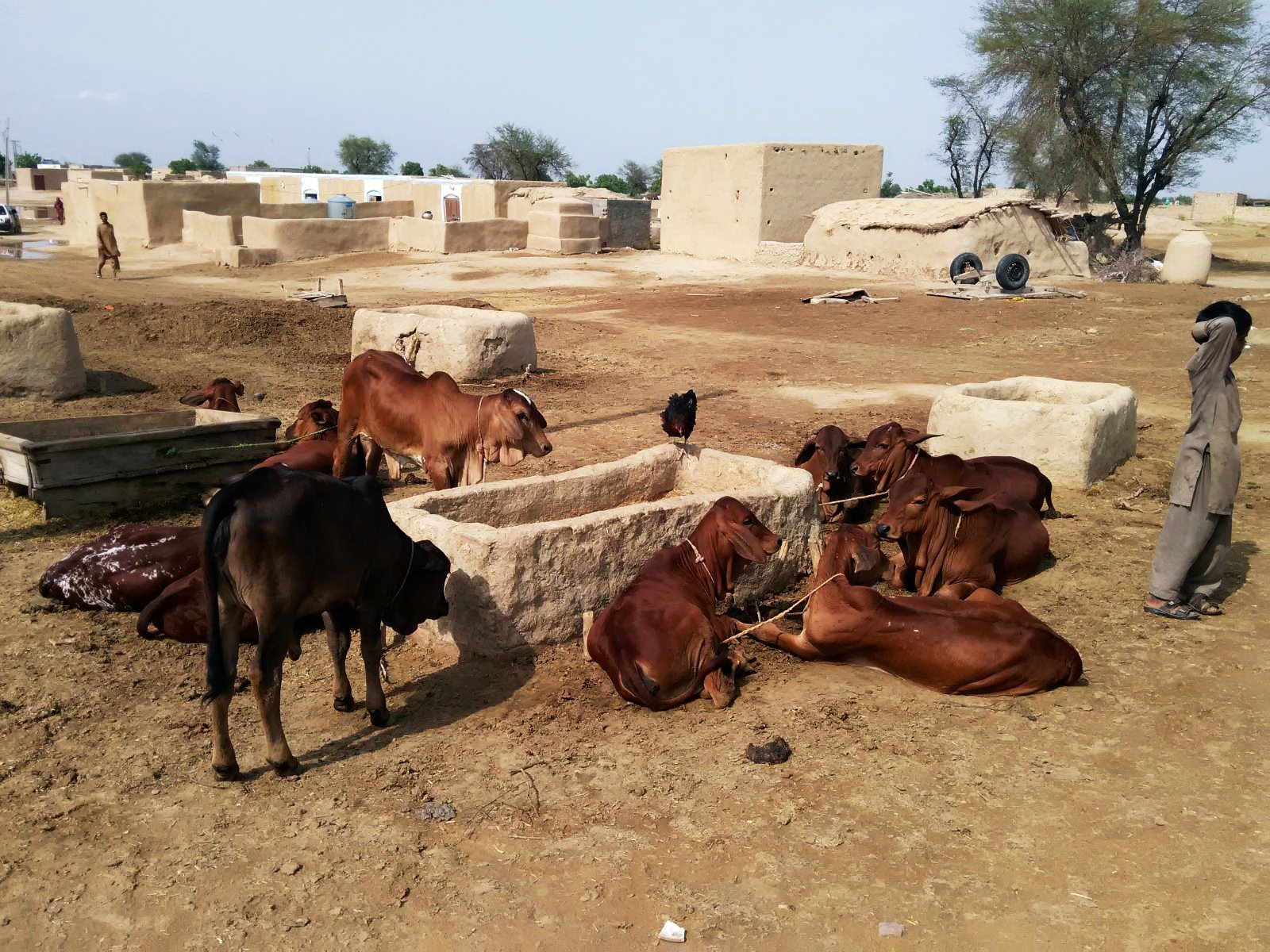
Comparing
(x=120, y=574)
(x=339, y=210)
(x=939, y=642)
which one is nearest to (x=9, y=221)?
(x=339, y=210)

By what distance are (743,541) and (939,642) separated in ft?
3.59

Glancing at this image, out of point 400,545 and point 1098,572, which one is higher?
point 400,545

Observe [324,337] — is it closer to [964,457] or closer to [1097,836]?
[964,457]

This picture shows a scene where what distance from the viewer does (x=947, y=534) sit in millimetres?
6293

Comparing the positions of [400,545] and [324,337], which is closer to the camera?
[400,545]

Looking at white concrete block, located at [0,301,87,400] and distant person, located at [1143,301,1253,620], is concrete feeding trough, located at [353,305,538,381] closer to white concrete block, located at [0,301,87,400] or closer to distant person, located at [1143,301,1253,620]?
white concrete block, located at [0,301,87,400]

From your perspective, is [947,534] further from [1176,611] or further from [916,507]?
[1176,611]

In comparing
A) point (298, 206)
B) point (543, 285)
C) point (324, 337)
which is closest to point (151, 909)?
point (324, 337)

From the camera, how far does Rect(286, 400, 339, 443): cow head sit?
29.3ft

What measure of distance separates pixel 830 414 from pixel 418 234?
20589 millimetres

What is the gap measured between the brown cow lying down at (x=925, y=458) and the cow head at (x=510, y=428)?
225 centimetres

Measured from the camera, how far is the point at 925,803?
407 cm

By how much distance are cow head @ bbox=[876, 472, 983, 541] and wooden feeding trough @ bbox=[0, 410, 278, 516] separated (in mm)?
4915

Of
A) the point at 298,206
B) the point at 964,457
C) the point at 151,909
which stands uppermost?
the point at 298,206
